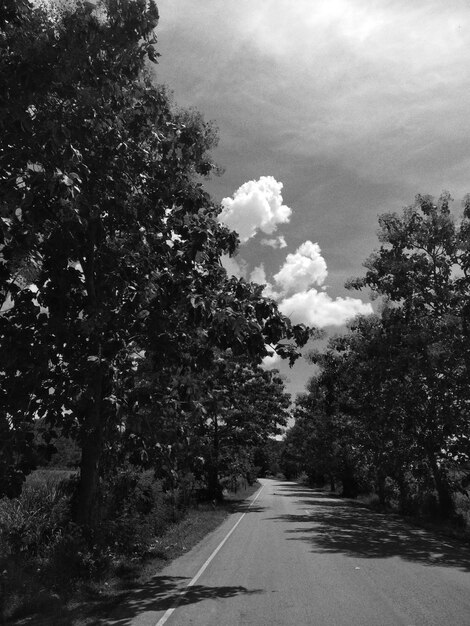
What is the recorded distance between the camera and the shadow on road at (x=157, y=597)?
7.70 meters

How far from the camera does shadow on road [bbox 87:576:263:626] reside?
7704 millimetres

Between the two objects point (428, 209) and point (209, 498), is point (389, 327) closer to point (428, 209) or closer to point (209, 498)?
point (428, 209)

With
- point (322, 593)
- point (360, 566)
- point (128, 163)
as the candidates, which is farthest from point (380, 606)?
point (128, 163)

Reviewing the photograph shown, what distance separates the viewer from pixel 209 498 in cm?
3288

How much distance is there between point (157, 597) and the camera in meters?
8.95

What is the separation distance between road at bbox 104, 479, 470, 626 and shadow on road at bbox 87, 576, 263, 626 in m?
0.02

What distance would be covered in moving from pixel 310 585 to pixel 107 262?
694cm

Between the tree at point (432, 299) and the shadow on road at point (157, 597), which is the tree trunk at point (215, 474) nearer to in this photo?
the tree at point (432, 299)

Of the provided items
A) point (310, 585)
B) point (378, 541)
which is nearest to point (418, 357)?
point (378, 541)

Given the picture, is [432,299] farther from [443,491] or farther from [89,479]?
Result: [89,479]

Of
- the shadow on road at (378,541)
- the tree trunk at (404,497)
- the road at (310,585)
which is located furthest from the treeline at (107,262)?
the tree trunk at (404,497)

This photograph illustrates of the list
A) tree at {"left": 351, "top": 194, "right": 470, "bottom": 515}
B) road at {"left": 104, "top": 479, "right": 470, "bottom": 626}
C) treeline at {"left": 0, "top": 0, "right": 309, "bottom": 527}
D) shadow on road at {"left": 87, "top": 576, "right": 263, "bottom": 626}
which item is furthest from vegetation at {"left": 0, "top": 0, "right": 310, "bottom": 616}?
tree at {"left": 351, "top": 194, "right": 470, "bottom": 515}

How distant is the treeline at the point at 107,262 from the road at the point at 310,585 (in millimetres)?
2368

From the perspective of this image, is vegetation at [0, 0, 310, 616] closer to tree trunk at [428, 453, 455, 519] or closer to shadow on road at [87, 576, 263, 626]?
shadow on road at [87, 576, 263, 626]
